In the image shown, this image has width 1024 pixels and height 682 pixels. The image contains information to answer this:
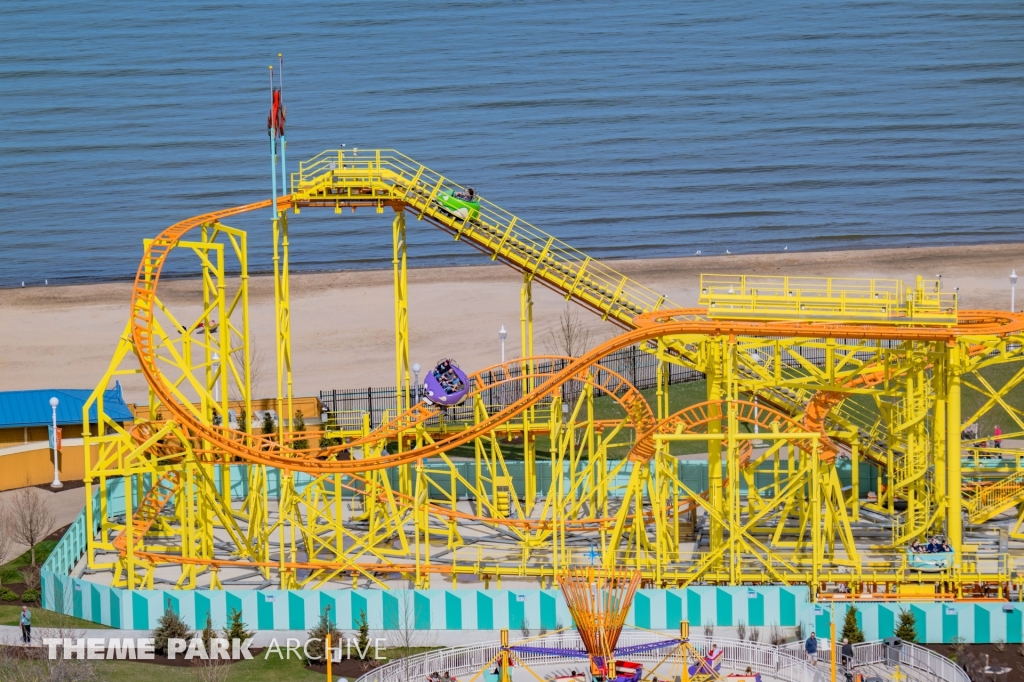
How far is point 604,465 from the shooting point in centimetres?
5084

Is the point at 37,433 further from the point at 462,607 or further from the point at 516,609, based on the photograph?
the point at 516,609

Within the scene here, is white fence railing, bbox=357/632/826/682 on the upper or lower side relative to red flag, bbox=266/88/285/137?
lower

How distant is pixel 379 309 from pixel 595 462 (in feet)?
113

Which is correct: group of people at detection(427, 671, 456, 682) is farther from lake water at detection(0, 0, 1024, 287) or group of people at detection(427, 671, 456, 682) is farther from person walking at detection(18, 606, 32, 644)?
lake water at detection(0, 0, 1024, 287)

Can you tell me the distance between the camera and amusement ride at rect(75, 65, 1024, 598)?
45.7m

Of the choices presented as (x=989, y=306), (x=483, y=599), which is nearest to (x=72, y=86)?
(x=989, y=306)

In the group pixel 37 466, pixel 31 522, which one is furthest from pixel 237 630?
pixel 37 466

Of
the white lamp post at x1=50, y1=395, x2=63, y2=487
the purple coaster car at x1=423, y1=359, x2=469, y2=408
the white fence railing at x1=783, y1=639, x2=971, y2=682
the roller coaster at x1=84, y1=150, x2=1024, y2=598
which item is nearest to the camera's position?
the white fence railing at x1=783, y1=639, x2=971, y2=682

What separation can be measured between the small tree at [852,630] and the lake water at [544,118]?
58782 millimetres

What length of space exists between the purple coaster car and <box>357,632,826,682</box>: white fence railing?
966 cm

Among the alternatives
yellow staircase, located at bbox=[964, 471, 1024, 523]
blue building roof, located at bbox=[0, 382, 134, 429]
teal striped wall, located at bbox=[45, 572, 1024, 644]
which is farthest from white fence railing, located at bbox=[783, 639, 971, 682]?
blue building roof, located at bbox=[0, 382, 134, 429]

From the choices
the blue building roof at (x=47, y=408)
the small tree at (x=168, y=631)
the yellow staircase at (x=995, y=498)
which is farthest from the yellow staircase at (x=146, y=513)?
the yellow staircase at (x=995, y=498)

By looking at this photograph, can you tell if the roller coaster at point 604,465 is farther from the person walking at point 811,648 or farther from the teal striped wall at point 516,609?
the person walking at point 811,648

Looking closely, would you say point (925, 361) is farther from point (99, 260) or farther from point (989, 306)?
point (99, 260)
